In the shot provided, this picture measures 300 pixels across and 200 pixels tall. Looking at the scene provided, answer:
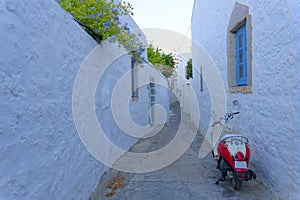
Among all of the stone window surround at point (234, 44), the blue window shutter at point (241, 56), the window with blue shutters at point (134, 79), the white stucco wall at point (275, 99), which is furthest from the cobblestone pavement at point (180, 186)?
the window with blue shutters at point (134, 79)

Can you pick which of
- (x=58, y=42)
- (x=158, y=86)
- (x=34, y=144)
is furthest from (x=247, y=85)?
(x=158, y=86)

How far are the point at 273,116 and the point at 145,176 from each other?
7.82 ft

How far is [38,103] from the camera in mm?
2023

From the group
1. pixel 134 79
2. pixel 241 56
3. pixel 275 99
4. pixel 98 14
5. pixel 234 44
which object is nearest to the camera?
pixel 275 99

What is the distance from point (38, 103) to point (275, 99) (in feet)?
9.78

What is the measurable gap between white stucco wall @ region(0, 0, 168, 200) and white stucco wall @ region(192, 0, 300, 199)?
2.69 m

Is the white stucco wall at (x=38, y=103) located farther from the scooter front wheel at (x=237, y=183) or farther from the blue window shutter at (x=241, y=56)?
the blue window shutter at (x=241, y=56)

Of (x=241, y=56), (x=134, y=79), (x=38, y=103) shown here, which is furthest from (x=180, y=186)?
(x=134, y=79)

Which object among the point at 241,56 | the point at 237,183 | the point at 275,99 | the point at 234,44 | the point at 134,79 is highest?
the point at 234,44

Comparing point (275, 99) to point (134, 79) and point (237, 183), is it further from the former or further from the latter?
point (134, 79)

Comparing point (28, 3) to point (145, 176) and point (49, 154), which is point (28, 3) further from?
point (145, 176)

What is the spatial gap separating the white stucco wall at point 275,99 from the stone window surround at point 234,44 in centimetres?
14

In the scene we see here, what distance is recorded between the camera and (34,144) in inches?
76.6

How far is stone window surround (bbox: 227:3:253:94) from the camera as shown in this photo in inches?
157
